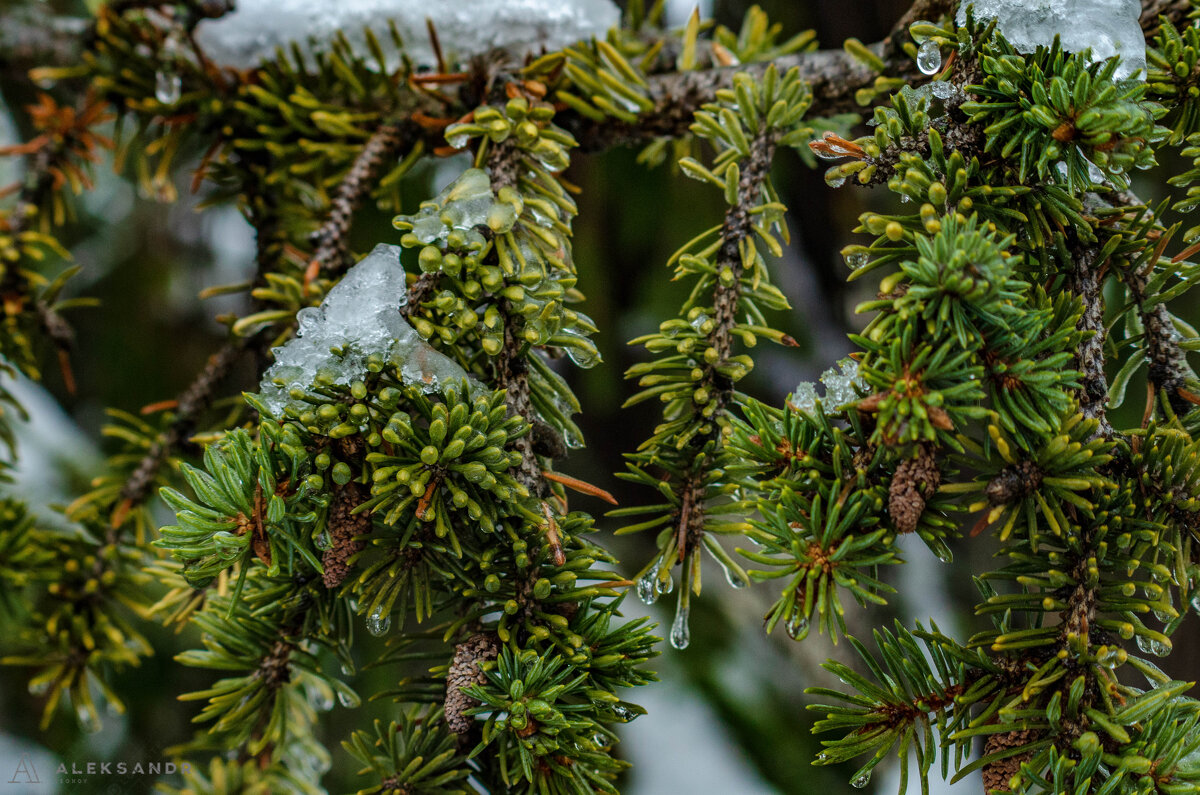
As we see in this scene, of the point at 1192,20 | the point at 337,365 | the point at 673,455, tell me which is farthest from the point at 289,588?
the point at 1192,20

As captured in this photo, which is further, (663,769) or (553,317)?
(663,769)

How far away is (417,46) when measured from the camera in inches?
31.0

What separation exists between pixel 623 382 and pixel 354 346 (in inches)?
36.2

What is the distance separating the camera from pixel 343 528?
0.49m

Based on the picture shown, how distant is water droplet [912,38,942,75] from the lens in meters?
0.55

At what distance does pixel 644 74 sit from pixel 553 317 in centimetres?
36

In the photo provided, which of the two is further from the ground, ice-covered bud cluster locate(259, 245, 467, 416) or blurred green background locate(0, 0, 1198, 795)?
ice-covered bud cluster locate(259, 245, 467, 416)

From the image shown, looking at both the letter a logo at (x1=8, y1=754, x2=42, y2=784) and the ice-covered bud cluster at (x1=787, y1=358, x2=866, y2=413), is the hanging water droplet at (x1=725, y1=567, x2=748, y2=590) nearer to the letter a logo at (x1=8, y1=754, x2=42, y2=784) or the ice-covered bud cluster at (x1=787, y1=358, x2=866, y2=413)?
the ice-covered bud cluster at (x1=787, y1=358, x2=866, y2=413)

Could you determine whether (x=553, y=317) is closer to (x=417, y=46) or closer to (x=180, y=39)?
(x=417, y=46)

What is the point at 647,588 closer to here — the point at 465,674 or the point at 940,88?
the point at 465,674

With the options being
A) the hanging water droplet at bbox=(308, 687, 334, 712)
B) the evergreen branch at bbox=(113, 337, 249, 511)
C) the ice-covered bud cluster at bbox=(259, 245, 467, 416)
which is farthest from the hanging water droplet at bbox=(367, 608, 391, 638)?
the evergreen branch at bbox=(113, 337, 249, 511)

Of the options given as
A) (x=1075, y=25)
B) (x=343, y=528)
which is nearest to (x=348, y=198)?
(x=343, y=528)

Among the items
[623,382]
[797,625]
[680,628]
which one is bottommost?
[623,382]

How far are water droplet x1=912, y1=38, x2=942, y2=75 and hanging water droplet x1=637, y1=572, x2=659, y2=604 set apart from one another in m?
0.41
